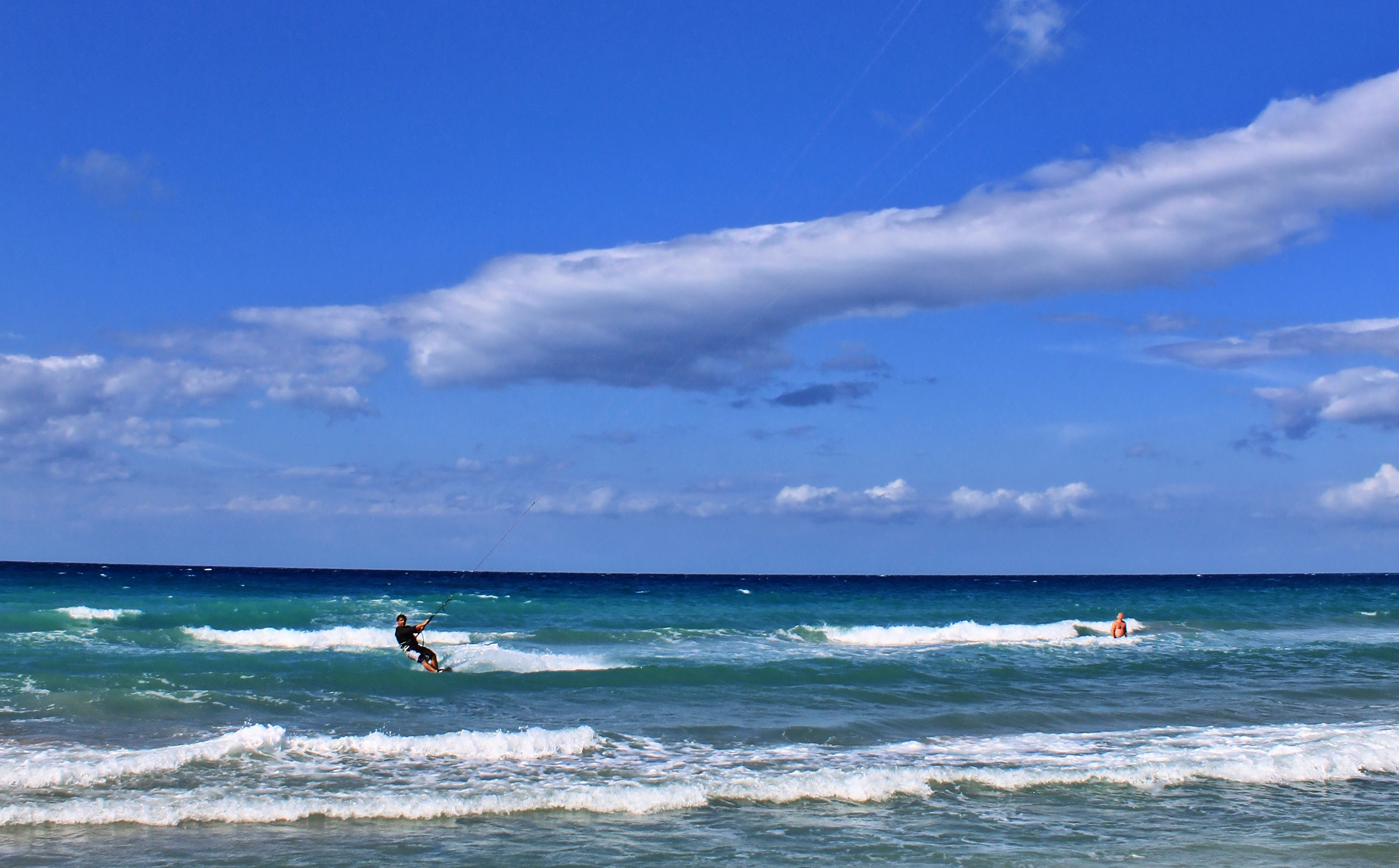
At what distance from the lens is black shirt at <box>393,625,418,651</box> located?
1691 cm

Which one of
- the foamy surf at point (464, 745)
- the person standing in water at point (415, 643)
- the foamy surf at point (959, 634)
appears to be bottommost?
the foamy surf at point (959, 634)

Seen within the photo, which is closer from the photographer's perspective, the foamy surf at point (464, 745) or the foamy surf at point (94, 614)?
the foamy surf at point (464, 745)

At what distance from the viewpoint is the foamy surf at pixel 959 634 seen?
28188mm

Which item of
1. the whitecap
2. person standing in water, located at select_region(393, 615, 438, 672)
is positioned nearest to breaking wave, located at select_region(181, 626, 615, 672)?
the whitecap

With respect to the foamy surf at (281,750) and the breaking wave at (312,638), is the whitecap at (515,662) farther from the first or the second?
the foamy surf at (281,750)

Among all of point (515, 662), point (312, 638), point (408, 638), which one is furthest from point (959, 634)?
point (408, 638)

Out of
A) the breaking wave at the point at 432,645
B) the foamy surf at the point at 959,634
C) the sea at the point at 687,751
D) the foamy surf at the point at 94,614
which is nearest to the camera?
the sea at the point at 687,751

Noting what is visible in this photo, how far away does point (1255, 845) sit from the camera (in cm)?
872

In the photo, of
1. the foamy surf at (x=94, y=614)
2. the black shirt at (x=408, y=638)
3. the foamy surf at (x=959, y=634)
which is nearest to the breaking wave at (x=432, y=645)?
the black shirt at (x=408, y=638)

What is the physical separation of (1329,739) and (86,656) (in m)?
21.7

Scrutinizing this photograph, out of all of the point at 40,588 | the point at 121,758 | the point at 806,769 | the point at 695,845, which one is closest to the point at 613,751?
the point at 806,769

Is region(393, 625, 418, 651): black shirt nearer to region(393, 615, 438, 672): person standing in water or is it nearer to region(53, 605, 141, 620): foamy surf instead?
region(393, 615, 438, 672): person standing in water

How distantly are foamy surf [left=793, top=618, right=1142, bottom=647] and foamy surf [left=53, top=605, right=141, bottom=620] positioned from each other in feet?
67.7

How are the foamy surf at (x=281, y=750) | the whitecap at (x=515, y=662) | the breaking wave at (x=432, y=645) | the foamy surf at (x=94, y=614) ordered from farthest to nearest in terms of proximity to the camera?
the foamy surf at (x=94, y=614) < the breaking wave at (x=432, y=645) < the whitecap at (x=515, y=662) < the foamy surf at (x=281, y=750)
